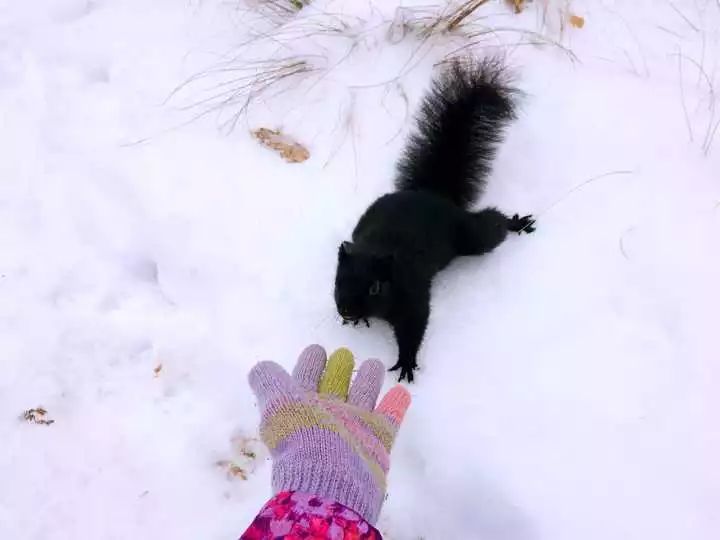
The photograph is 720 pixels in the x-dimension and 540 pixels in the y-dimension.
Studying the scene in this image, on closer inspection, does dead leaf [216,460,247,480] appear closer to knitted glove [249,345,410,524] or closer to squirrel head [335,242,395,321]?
knitted glove [249,345,410,524]

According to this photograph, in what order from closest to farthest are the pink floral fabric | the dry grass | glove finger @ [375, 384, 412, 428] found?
the pink floral fabric → glove finger @ [375, 384, 412, 428] → the dry grass

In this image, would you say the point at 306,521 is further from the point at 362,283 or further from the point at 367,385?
the point at 362,283

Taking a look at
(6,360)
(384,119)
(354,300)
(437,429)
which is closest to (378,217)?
(354,300)

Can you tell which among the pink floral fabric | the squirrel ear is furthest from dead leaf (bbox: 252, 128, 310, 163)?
the pink floral fabric

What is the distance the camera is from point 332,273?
244 centimetres

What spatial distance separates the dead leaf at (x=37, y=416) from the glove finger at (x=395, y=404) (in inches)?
44.4

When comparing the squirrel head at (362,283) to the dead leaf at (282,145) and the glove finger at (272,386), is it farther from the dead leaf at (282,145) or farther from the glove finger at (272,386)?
the dead leaf at (282,145)

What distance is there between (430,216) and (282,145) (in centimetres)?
75

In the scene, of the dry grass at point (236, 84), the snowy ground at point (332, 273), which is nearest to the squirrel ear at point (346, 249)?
the snowy ground at point (332, 273)

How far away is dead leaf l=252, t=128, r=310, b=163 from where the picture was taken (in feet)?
8.78

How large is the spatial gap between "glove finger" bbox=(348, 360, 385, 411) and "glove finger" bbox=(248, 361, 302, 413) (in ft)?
0.68

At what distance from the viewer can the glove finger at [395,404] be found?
6.54 feet

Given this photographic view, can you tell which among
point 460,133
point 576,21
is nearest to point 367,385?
point 460,133

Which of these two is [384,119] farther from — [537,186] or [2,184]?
[2,184]
